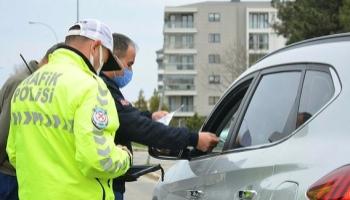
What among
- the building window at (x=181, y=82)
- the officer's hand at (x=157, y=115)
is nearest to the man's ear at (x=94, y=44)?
the officer's hand at (x=157, y=115)

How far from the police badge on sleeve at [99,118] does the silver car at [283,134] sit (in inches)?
28.2

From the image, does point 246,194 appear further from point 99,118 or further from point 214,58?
point 214,58

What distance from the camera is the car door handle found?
323 centimetres

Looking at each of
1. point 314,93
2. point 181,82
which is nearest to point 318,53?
point 314,93

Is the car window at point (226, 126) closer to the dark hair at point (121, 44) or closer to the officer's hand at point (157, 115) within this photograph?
the officer's hand at point (157, 115)

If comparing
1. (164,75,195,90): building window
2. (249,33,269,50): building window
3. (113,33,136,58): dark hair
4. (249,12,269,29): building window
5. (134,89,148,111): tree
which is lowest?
(134,89,148,111): tree

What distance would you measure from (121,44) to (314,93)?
6.10 ft

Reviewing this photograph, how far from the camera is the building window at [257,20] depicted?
315 ft

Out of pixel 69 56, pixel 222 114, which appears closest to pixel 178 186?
pixel 222 114

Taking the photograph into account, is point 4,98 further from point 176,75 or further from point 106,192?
point 176,75

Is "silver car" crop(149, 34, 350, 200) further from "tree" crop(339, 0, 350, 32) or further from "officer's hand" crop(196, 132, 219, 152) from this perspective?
"tree" crop(339, 0, 350, 32)

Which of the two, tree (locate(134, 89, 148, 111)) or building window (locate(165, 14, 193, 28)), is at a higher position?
building window (locate(165, 14, 193, 28))

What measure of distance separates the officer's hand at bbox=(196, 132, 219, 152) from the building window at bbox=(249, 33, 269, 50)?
89.6 metres

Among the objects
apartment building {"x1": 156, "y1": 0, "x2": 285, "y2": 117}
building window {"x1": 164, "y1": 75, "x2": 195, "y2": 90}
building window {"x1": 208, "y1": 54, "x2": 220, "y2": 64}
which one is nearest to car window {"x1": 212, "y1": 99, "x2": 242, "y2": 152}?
apartment building {"x1": 156, "y1": 0, "x2": 285, "y2": 117}
